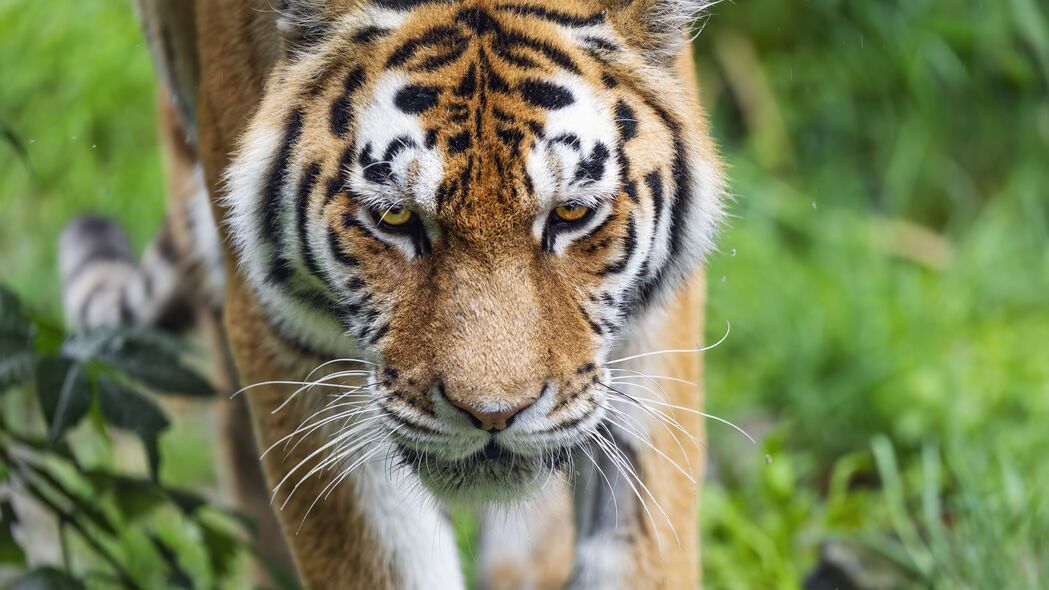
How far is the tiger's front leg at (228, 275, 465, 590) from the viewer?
2.49 metres

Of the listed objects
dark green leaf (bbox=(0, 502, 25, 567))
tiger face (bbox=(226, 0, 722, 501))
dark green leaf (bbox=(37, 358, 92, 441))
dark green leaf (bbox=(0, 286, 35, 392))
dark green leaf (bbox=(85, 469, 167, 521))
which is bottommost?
dark green leaf (bbox=(85, 469, 167, 521))

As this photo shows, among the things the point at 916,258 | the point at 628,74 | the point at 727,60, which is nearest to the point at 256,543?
the point at 628,74

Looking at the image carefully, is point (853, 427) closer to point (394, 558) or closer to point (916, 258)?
point (916, 258)

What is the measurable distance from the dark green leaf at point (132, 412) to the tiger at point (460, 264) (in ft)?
0.65

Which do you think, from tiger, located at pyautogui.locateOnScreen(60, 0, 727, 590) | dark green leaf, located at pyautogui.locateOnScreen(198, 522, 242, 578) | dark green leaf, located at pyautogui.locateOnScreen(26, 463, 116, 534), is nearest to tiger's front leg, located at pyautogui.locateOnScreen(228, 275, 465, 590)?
tiger, located at pyautogui.locateOnScreen(60, 0, 727, 590)

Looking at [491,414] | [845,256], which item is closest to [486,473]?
[491,414]

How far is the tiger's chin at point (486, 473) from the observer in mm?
2254

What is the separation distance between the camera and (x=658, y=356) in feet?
8.40

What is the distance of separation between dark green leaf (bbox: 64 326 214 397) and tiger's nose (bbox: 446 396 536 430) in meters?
0.72

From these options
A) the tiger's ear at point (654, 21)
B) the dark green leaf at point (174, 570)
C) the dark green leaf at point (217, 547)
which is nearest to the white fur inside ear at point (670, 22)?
the tiger's ear at point (654, 21)

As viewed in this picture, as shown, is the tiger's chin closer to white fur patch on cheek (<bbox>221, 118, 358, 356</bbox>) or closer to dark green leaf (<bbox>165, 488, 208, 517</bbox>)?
white fur patch on cheek (<bbox>221, 118, 358, 356</bbox>)

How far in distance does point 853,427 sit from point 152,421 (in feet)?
8.60

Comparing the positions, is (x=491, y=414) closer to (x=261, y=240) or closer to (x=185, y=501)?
(x=261, y=240)

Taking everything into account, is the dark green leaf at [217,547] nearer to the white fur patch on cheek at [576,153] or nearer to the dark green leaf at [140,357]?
the dark green leaf at [140,357]
